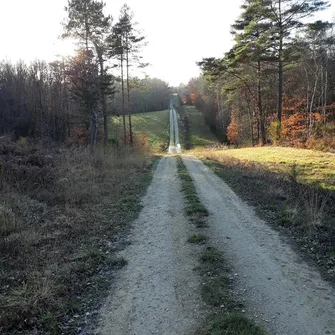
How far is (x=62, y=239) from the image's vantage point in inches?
273

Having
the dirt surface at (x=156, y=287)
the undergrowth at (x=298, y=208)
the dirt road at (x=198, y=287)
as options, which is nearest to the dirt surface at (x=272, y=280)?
the dirt road at (x=198, y=287)

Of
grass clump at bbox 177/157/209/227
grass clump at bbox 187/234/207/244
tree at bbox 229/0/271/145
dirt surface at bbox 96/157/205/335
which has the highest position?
tree at bbox 229/0/271/145

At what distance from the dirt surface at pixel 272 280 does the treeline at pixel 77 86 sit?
18.2 metres

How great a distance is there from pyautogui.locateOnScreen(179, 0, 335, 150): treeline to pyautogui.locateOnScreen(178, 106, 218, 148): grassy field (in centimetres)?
1608

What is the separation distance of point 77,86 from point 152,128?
45.3 meters

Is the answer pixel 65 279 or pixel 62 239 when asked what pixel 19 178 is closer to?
pixel 62 239

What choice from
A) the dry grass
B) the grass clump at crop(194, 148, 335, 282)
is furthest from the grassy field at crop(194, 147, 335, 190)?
the dry grass

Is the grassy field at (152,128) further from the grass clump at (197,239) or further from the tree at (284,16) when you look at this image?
the grass clump at (197,239)

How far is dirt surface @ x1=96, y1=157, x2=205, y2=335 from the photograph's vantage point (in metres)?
4.00

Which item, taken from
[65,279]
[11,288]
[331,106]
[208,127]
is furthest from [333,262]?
[208,127]

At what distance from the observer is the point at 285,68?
26875mm

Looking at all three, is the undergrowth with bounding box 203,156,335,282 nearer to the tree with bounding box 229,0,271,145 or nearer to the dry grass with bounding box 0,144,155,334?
the dry grass with bounding box 0,144,155,334

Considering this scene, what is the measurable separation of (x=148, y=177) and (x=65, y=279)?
11.1 m

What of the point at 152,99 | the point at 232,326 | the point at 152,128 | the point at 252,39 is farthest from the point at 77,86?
the point at 152,99
